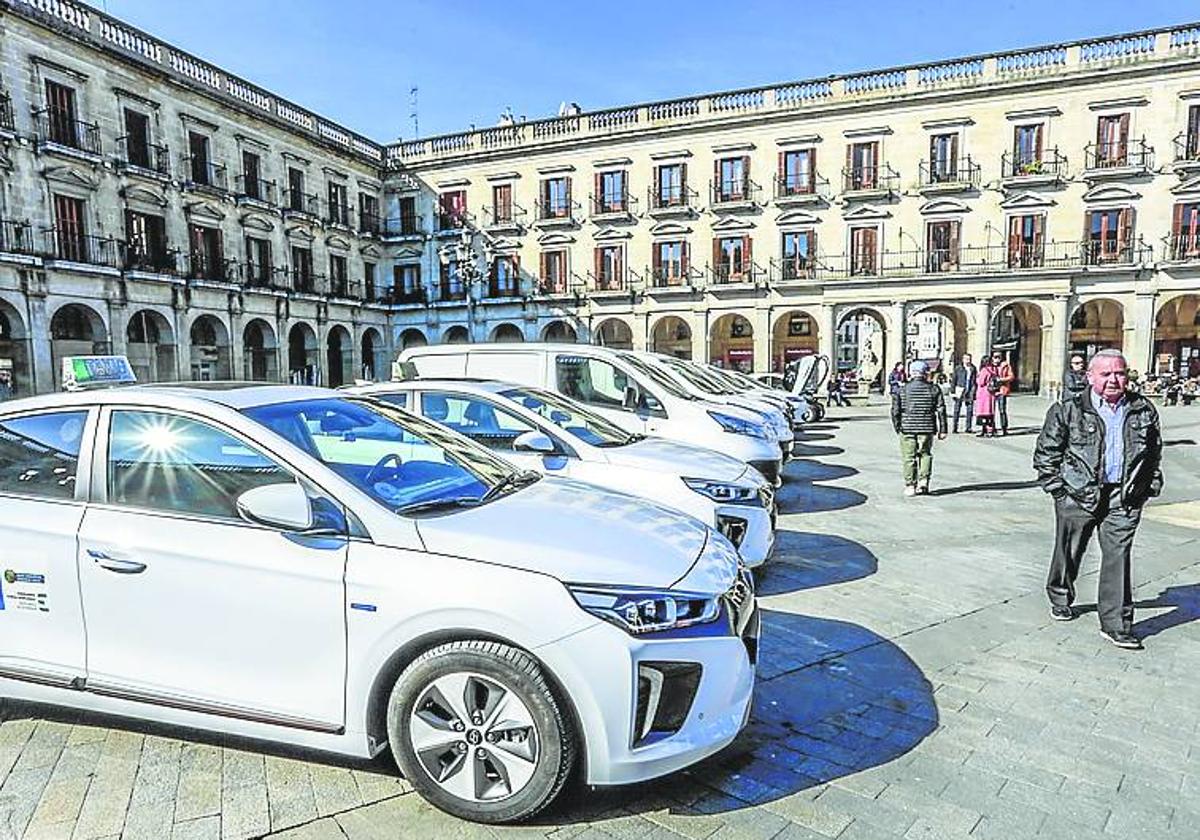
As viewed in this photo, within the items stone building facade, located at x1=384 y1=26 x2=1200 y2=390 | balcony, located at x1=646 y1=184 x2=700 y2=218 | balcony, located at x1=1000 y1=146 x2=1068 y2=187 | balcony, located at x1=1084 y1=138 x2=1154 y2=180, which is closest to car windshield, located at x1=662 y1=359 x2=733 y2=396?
stone building facade, located at x1=384 y1=26 x2=1200 y2=390

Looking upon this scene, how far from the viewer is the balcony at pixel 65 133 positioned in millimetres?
24484

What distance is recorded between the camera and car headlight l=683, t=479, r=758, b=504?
213 inches

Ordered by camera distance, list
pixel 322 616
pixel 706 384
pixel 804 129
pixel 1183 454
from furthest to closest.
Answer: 1. pixel 804 129
2. pixel 1183 454
3. pixel 706 384
4. pixel 322 616

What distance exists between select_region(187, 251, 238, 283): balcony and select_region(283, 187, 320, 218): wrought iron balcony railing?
4.68m

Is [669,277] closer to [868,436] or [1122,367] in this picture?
[868,436]

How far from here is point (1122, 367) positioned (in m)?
4.38

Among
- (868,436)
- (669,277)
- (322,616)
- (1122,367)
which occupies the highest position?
(669,277)

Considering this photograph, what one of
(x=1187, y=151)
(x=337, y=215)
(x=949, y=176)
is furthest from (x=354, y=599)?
(x=337, y=215)

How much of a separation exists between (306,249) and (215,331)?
281 inches

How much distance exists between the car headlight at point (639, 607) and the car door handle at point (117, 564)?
5.81 ft

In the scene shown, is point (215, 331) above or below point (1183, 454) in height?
above

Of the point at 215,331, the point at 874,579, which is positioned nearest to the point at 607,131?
the point at 215,331

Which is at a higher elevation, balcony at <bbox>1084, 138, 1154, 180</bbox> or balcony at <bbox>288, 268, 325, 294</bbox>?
balcony at <bbox>1084, 138, 1154, 180</bbox>

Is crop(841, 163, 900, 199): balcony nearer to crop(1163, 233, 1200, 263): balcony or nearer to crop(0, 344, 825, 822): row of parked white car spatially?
crop(1163, 233, 1200, 263): balcony
